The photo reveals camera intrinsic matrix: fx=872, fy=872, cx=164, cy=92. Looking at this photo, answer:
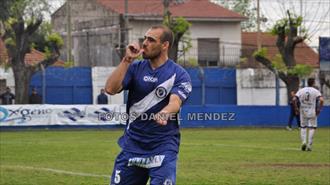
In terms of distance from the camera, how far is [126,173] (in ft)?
26.2

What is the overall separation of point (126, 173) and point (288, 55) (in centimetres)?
3997

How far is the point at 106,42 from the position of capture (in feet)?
200

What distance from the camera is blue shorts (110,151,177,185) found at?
7.95 metres

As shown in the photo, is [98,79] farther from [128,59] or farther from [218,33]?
[128,59]

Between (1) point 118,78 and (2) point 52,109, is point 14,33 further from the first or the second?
(1) point 118,78

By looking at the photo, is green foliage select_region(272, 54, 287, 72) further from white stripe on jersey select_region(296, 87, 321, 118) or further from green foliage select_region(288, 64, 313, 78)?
white stripe on jersey select_region(296, 87, 321, 118)

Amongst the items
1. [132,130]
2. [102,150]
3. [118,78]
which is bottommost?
[102,150]

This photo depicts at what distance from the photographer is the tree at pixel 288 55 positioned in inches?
1793

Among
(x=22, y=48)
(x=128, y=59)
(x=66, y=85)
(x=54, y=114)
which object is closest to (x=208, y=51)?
(x=66, y=85)

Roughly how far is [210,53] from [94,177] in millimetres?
45463

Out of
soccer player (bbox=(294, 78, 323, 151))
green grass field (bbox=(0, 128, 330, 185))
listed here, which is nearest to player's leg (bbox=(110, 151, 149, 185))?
green grass field (bbox=(0, 128, 330, 185))

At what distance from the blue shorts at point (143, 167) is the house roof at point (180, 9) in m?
51.5

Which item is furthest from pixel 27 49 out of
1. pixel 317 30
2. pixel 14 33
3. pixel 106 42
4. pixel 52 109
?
pixel 317 30

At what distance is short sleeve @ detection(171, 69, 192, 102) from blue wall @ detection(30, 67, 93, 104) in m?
→ 34.4
